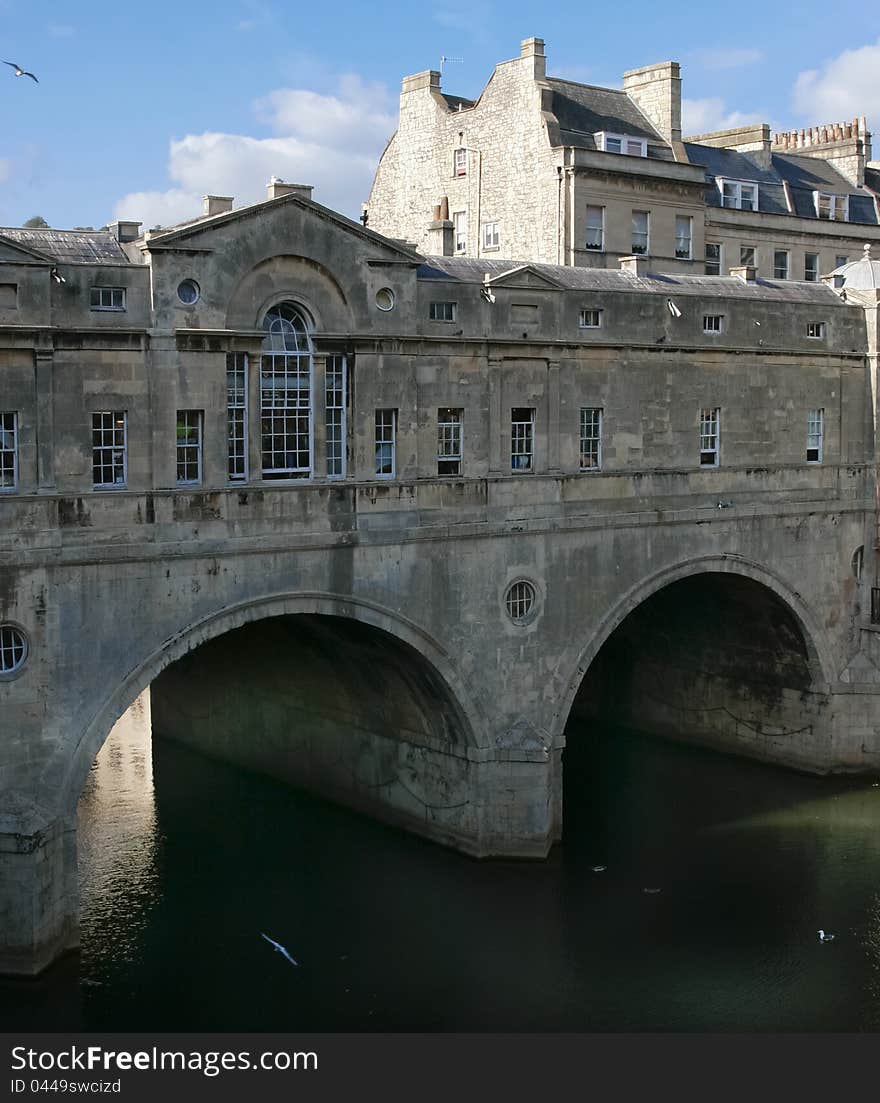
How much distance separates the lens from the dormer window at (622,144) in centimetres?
4444

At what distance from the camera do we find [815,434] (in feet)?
127

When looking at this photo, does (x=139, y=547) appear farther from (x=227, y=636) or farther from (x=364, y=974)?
(x=227, y=636)

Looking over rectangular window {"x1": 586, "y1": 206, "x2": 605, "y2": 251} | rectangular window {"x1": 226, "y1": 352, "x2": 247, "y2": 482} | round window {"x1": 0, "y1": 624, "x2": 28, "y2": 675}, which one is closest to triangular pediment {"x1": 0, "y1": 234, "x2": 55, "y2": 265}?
rectangular window {"x1": 226, "y1": 352, "x2": 247, "y2": 482}

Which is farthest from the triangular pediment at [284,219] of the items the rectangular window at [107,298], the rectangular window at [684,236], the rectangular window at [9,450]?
the rectangular window at [684,236]

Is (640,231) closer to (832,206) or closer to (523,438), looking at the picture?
(832,206)

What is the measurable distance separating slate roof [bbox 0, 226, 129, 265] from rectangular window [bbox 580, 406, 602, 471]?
11308 millimetres

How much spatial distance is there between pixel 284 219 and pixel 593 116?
68.4 feet

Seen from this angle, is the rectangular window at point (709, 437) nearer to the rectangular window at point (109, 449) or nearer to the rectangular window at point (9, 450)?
the rectangular window at point (109, 449)

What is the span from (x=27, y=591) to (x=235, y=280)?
692 centimetres

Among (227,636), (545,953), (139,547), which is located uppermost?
(139,547)

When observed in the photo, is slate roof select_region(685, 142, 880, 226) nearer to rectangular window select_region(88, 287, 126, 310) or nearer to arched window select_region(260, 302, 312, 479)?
arched window select_region(260, 302, 312, 479)

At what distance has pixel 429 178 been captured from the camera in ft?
158

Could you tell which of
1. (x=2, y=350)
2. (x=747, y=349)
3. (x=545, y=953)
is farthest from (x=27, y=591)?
(x=747, y=349)


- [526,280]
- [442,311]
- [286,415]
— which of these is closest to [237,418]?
[286,415]
